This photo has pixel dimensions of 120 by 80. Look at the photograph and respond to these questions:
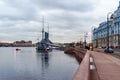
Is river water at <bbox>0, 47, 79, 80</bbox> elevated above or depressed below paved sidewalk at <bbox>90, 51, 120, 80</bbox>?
below

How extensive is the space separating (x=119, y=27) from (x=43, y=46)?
62.7 meters

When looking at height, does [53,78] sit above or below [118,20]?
below

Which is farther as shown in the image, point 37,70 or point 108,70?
point 37,70

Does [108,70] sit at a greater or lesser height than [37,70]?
greater

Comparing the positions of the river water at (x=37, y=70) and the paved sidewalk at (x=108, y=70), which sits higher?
the paved sidewalk at (x=108, y=70)

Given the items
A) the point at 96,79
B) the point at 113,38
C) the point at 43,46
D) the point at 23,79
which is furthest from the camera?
the point at 43,46

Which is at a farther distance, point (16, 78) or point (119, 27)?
point (119, 27)

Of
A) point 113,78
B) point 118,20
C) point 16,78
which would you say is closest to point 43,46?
point 118,20

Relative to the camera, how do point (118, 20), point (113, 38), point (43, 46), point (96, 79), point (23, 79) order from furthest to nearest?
point (43, 46), point (113, 38), point (118, 20), point (23, 79), point (96, 79)

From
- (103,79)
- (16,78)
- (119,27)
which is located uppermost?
(119,27)

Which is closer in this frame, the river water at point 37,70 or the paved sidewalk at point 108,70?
the paved sidewalk at point 108,70

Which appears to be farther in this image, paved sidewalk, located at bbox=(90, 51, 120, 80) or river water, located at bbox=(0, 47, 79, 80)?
river water, located at bbox=(0, 47, 79, 80)

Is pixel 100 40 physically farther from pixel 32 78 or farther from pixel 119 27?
pixel 32 78

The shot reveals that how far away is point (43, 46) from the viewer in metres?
174
